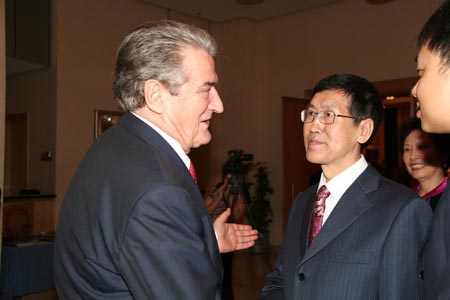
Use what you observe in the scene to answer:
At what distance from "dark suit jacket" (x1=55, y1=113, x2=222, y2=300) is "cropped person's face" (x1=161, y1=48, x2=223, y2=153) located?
Answer: 0.12 metres

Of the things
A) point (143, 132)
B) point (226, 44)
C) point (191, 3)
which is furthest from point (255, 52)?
point (143, 132)

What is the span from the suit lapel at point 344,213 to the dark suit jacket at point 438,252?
396 mm

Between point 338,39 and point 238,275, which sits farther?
point 338,39

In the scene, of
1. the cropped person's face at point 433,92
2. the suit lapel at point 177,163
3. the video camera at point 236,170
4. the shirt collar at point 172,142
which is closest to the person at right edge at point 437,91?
the cropped person's face at point 433,92

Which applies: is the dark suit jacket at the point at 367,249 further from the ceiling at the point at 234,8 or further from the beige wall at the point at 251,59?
the ceiling at the point at 234,8

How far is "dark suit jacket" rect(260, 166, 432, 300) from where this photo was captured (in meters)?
1.42

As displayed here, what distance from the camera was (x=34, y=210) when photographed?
6480 millimetres

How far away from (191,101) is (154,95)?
12cm

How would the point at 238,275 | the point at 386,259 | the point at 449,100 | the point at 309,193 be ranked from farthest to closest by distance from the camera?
the point at 238,275, the point at 309,193, the point at 386,259, the point at 449,100

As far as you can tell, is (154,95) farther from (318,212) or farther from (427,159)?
(427,159)

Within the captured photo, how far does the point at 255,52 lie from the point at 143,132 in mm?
7951

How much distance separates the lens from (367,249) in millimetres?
1464

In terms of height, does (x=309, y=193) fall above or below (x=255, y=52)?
below

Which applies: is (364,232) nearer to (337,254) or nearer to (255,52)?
(337,254)
